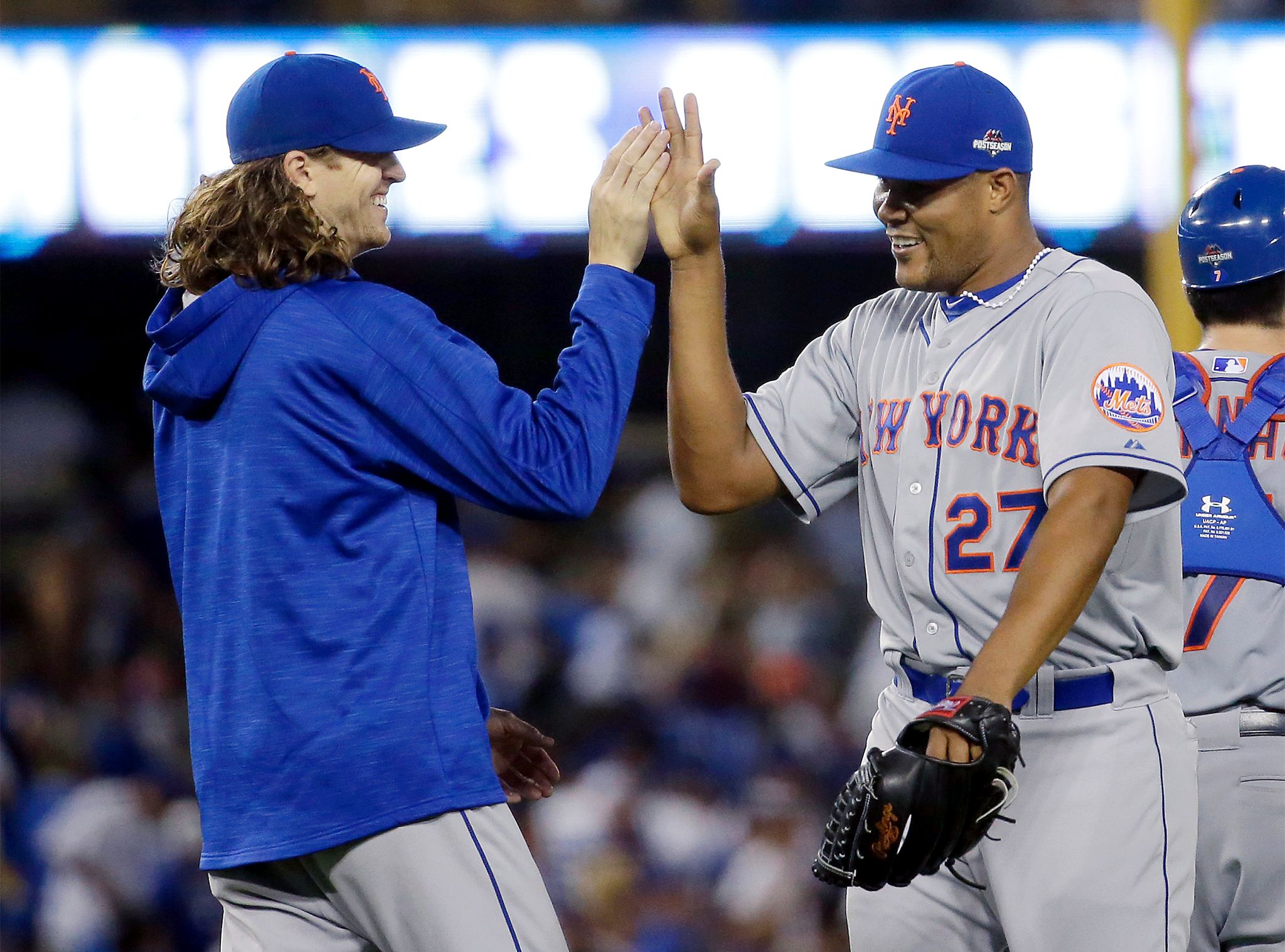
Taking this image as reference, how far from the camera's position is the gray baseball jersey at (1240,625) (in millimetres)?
2734

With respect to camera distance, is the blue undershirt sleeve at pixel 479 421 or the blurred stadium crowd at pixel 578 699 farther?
the blurred stadium crowd at pixel 578 699

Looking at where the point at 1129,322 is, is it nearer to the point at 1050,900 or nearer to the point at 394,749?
the point at 1050,900

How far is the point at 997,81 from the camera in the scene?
8.20 feet

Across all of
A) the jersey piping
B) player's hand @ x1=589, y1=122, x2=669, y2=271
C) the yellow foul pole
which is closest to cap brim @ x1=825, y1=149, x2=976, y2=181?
player's hand @ x1=589, y1=122, x2=669, y2=271

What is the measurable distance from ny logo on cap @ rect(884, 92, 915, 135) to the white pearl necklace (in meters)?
0.28

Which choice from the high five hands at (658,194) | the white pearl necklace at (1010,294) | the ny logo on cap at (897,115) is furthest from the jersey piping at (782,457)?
the ny logo on cap at (897,115)

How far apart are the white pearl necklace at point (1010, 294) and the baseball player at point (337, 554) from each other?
68cm

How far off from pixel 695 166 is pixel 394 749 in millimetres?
1148

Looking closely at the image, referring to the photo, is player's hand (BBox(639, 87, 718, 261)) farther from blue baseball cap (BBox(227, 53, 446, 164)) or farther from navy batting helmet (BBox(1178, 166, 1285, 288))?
navy batting helmet (BBox(1178, 166, 1285, 288))

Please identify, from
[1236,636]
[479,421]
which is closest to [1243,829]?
[1236,636]

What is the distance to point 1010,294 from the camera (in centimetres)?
242

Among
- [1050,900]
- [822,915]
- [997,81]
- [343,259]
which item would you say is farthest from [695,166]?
[822,915]

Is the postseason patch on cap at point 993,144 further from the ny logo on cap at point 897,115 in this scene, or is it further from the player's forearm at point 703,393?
the player's forearm at point 703,393

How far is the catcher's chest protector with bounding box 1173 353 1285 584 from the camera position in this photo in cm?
272
